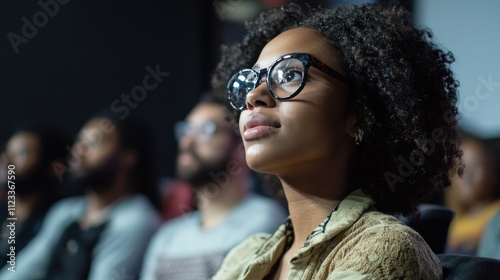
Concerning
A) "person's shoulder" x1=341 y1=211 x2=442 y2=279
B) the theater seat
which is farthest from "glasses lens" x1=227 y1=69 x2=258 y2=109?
the theater seat

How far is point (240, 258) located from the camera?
5.35ft

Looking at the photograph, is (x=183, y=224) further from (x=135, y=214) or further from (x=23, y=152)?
(x=23, y=152)

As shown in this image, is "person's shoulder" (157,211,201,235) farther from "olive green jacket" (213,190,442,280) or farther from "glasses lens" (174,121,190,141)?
"olive green jacket" (213,190,442,280)

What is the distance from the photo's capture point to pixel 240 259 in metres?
1.62

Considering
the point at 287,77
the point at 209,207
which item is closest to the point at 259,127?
the point at 287,77

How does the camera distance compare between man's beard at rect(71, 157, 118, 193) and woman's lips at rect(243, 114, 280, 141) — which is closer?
woman's lips at rect(243, 114, 280, 141)

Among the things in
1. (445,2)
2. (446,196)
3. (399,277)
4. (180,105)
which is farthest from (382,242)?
(180,105)

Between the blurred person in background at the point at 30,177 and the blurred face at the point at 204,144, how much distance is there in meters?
0.69

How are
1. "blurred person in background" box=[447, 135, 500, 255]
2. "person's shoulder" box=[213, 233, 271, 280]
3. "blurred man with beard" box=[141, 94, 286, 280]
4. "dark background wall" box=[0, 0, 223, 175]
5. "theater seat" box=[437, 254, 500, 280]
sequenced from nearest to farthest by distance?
"theater seat" box=[437, 254, 500, 280]
"person's shoulder" box=[213, 233, 271, 280]
"blurred person in background" box=[447, 135, 500, 255]
"blurred man with beard" box=[141, 94, 286, 280]
"dark background wall" box=[0, 0, 223, 175]

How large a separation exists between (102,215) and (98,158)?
258mm

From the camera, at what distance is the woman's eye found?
141 centimetres

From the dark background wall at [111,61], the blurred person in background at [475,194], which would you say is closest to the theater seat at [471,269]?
the blurred person in background at [475,194]

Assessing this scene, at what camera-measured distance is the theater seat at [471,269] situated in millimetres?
1305

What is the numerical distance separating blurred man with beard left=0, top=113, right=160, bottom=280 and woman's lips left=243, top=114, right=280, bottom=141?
1.71 meters
